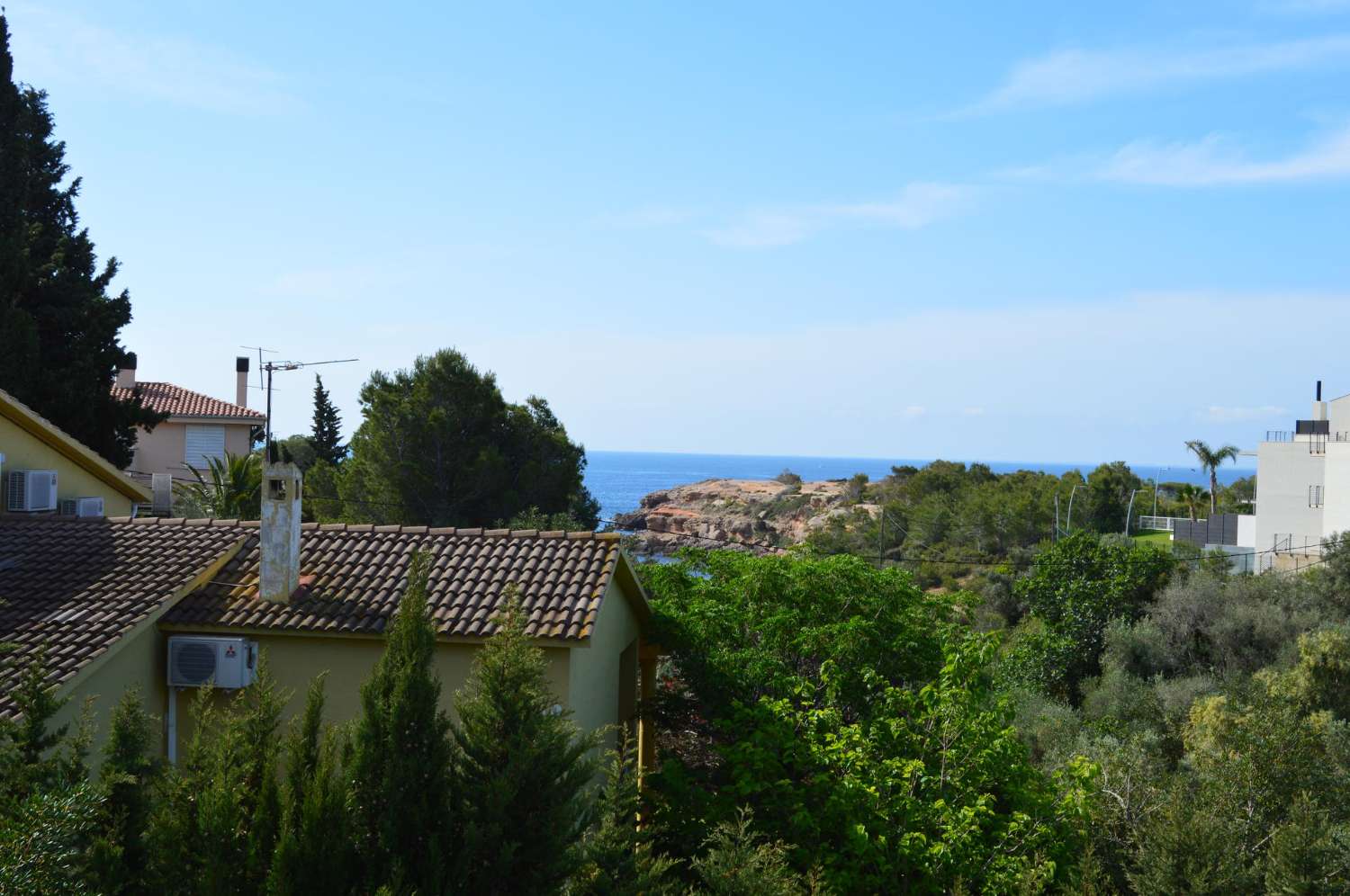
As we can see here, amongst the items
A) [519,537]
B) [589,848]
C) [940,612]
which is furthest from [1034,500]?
[589,848]

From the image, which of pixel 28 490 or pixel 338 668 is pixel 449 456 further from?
pixel 338 668

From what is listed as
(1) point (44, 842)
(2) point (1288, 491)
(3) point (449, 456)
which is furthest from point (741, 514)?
(1) point (44, 842)

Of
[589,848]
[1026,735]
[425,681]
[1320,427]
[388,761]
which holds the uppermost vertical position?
[1320,427]

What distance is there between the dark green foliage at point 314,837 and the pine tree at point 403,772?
0.48 feet

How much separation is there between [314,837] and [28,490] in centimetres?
1186

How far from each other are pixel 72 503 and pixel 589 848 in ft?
44.9

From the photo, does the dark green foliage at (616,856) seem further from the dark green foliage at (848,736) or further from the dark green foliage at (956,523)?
the dark green foliage at (956,523)

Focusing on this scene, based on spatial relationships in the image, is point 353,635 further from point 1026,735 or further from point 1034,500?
point 1034,500


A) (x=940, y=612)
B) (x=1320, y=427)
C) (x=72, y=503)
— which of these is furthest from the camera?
(x=1320, y=427)

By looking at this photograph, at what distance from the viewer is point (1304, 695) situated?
74.7ft

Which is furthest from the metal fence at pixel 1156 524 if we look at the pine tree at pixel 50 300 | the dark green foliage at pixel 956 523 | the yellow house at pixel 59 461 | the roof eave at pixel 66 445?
the yellow house at pixel 59 461

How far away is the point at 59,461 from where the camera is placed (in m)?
17.6

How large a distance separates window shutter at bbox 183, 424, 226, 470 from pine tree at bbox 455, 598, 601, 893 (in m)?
33.5

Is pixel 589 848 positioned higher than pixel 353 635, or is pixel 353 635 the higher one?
pixel 353 635
